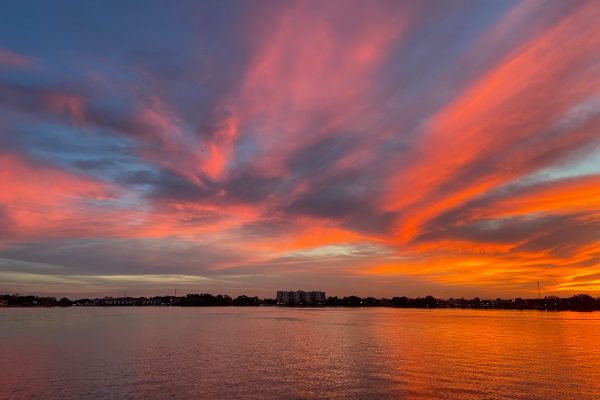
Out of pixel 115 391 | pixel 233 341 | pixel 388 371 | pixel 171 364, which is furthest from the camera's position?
pixel 233 341

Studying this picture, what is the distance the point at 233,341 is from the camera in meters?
99.3

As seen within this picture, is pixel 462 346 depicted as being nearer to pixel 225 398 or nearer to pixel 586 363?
pixel 586 363

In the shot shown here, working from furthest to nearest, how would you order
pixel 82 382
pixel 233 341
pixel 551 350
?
pixel 233 341, pixel 551 350, pixel 82 382

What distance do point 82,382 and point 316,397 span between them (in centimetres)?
2857

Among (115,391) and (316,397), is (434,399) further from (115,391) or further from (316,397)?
(115,391)

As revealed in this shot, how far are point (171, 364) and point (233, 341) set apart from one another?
3527cm

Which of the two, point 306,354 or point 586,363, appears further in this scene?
point 306,354

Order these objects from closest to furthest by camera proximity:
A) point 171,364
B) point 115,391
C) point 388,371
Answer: point 115,391
point 388,371
point 171,364

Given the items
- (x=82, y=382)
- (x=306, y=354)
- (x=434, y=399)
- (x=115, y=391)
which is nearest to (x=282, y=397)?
(x=434, y=399)

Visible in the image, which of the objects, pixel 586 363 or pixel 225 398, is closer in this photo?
pixel 225 398

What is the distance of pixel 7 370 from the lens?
59875mm

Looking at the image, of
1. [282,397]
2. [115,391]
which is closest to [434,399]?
[282,397]

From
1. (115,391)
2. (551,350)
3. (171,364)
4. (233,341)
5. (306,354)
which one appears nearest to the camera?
(115,391)

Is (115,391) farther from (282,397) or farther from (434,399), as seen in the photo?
(434,399)
